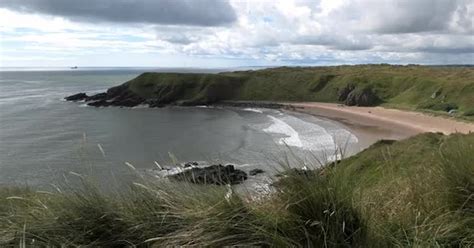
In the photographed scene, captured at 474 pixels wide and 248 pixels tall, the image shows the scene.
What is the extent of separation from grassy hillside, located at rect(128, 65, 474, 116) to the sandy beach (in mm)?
5688

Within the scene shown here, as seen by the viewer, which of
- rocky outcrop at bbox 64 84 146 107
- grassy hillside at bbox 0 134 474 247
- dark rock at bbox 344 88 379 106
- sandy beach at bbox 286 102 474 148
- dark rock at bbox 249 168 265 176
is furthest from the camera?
rocky outcrop at bbox 64 84 146 107

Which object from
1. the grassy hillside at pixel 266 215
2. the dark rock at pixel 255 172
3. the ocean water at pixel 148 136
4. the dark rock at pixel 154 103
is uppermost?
the grassy hillside at pixel 266 215

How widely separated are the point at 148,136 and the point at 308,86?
51.0 meters

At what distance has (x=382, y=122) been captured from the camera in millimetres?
61094

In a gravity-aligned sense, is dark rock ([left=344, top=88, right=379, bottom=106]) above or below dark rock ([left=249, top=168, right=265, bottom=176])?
below

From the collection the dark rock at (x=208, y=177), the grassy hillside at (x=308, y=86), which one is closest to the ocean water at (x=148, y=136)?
the grassy hillside at (x=308, y=86)

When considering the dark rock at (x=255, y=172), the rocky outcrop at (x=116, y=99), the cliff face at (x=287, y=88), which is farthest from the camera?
Answer: the rocky outcrop at (x=116, y=99)

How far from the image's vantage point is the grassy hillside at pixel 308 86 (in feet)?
255

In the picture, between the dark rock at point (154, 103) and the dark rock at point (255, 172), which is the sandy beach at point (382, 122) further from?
the dark rock at point (154, 103)

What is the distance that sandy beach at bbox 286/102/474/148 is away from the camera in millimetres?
49938

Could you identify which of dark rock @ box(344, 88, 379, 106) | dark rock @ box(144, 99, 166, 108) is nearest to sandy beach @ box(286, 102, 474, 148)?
dark rock @ box(344, 88, 379, 106)

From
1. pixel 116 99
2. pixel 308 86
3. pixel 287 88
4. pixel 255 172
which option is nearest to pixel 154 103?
pixel 116 99

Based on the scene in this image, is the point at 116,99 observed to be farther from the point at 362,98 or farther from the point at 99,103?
the point at 362,98

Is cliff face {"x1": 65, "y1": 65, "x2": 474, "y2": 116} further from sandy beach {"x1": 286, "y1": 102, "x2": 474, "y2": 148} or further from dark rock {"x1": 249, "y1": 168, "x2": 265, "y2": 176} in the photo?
dark rock {"x1": 249, "y1": 168, "x2": 265, "y2": 176}
